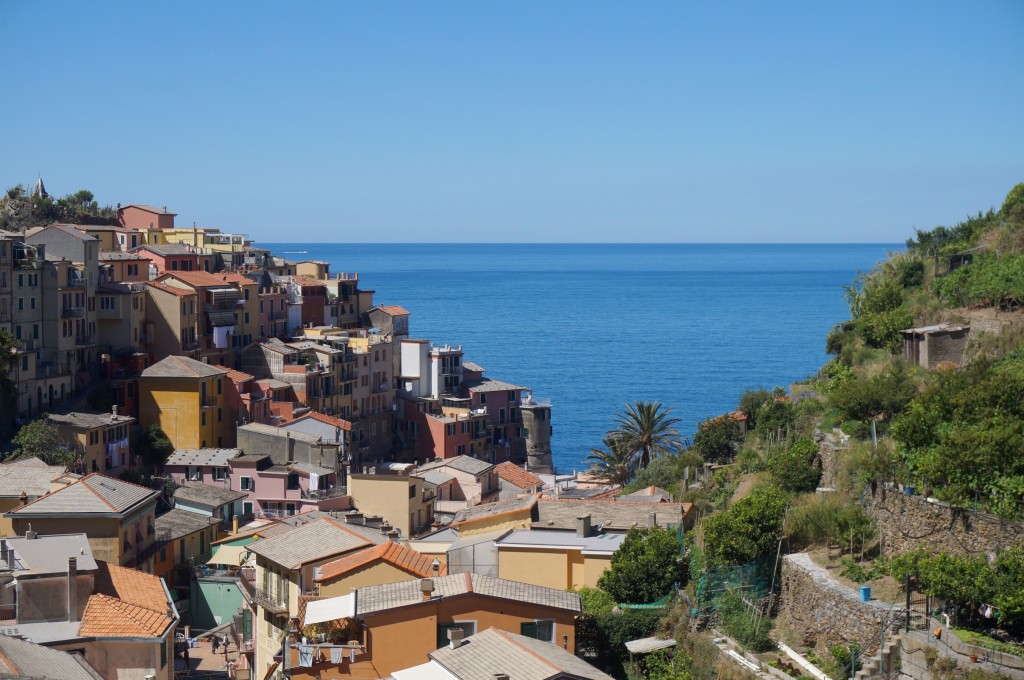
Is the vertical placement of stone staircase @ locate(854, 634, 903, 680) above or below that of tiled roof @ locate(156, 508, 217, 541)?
above

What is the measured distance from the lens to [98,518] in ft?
114

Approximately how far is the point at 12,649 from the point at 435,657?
5.94 meters

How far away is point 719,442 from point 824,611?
18.6 m

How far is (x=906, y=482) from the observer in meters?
22.0

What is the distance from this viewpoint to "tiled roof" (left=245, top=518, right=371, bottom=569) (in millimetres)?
25828

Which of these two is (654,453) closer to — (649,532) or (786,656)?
(649,532)

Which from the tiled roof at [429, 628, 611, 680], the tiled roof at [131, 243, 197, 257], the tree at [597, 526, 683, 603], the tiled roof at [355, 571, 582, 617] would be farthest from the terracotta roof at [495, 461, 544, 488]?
the tiled roof at [429, 628, 611, 680]

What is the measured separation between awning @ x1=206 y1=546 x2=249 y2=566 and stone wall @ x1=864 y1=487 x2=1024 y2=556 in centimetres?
2227

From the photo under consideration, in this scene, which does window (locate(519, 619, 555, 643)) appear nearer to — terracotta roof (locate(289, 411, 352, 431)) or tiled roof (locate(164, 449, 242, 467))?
tiled roof (locate(164, 449, 242, 467))

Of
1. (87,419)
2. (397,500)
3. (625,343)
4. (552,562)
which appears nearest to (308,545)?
(552,562)

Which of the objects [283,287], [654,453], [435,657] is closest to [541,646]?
[435,657]

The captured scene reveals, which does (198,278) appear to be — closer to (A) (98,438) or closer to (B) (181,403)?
(B) (181,403)

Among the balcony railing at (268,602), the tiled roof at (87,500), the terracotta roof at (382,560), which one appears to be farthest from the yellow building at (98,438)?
the terracotta roof at (382,560)

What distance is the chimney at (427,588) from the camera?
20.8 meters
